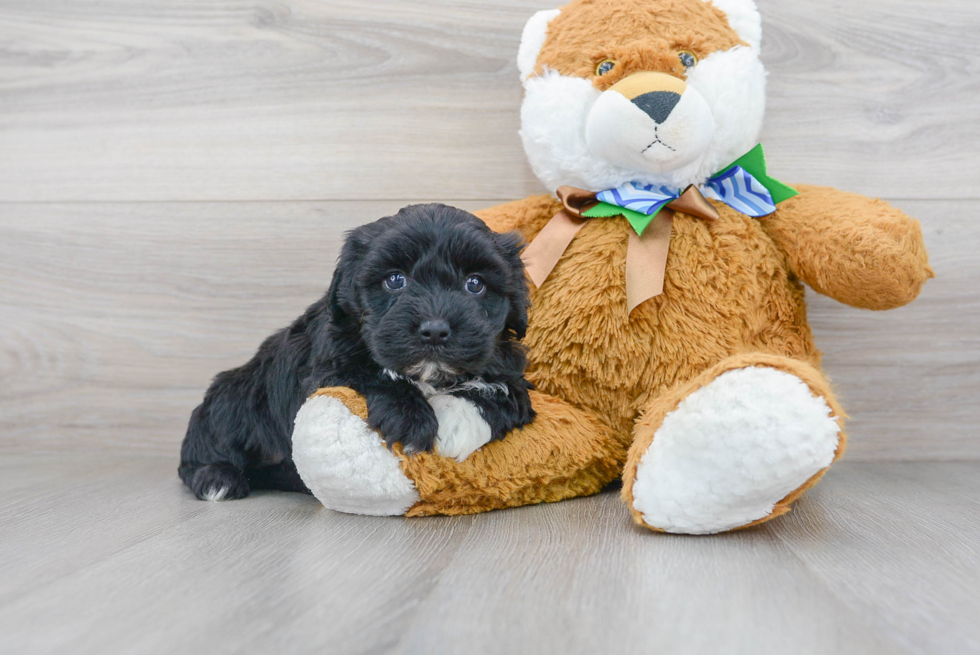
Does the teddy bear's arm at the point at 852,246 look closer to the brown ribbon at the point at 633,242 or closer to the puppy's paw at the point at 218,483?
the brown ribbon at the point at 633,242

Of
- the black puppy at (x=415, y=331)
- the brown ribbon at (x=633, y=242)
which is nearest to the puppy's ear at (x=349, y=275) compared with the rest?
the black puppy at (x=415, y=331)

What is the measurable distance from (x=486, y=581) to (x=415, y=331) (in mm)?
366

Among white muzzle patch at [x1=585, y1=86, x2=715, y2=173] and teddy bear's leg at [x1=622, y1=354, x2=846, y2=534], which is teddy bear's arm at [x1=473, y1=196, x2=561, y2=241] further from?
teddy bear's leg at [x1=622, y1=354, x2=846, y2=534]

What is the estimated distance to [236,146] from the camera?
180cm

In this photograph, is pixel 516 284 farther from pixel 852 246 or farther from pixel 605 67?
pixel 852 246

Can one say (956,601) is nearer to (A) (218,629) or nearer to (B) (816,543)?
(B) (816,543)

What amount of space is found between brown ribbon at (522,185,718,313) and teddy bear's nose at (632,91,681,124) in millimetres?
169

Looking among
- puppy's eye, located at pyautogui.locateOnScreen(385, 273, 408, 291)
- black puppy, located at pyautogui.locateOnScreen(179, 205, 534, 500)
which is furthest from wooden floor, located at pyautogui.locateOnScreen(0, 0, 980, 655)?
puppy's eye, located at pyautogui.locateOnScreen(385, 273, 408, 291)

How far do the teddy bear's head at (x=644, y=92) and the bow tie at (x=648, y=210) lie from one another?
29 mm

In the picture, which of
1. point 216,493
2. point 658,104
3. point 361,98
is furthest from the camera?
point 361,98

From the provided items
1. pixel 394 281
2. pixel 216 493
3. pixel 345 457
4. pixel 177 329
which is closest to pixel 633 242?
pixel 394 281

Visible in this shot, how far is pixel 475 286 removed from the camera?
1.17 metres

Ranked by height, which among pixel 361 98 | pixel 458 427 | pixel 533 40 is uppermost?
pixel 533 40

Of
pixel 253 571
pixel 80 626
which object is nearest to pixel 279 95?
pixel 253 571
